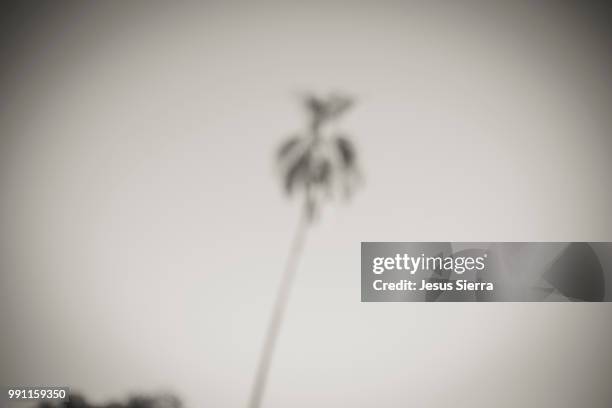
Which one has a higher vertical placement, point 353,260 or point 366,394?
point 353,260

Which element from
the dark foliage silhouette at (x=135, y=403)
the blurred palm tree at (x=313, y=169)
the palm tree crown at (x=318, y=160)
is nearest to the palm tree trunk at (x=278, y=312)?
the blurred palm tree at (x=313, y=169)

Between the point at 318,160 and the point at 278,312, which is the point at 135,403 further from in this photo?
the point at 318,160

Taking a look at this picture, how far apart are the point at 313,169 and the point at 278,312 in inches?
45.7

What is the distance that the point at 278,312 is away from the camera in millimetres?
2914

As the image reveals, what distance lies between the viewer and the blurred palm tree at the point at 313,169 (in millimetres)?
2943

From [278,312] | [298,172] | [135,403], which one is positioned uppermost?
[298,172]

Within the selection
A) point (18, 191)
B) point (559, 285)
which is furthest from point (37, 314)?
point (559, 285)

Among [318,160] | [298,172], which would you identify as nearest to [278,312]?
[298,172]

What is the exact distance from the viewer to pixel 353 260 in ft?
9.60

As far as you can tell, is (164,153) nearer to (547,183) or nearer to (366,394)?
(366,394)

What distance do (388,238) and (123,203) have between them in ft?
7.01

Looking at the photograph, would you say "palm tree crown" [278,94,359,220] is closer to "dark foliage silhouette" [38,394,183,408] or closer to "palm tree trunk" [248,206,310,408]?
"palm tree trunk" [248,206,310,408]

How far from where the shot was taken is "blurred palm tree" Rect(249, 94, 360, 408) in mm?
2943

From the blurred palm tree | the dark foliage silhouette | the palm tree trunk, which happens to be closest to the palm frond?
the blurred palm tree
